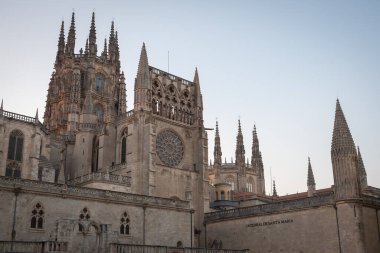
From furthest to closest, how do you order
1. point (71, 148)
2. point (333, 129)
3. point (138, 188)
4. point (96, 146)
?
point (71, 148)
point (96, 146)
point (138, 188)
point (333, 129)

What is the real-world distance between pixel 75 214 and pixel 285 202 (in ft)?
57.4

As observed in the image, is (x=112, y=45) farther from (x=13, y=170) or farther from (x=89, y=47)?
(x=13, y=170)

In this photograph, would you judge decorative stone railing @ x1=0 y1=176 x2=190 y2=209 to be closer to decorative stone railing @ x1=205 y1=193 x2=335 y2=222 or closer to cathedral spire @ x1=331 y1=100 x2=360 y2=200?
decorative stone railing @ x1=205 y1=193 x2=335 y2=222

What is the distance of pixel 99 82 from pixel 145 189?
33952 mm

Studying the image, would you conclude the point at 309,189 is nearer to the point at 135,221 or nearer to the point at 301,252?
the point at 301,252

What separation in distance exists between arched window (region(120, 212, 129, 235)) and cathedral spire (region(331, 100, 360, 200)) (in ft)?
53.3

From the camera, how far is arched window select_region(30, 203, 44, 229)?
29523 mm

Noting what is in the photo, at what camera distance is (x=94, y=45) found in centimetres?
7412

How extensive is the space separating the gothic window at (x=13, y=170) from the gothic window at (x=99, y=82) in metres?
29.5

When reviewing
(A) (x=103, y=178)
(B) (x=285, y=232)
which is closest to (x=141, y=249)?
(B) (x=285, y=232)

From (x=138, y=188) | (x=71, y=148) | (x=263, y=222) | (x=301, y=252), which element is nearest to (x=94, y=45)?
(x=71, y=148)

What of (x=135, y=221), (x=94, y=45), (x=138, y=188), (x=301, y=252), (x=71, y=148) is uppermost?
(x=94, y=45)

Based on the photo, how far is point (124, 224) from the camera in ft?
114

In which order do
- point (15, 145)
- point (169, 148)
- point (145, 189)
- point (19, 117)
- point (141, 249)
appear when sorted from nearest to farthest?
point (141, 249)
point (145, 189)
point (15, 145)
point (19, 117)
point (169, 148)
